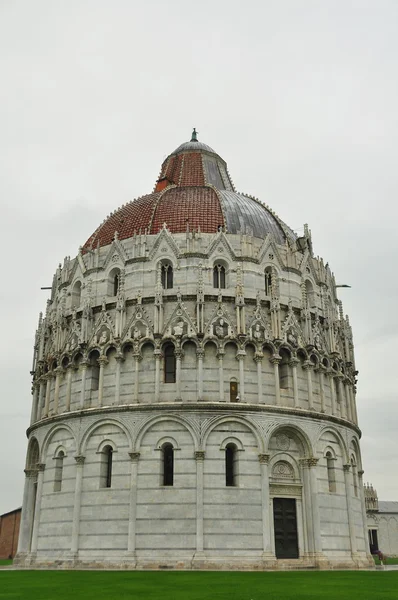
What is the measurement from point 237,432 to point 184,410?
3.47 meters

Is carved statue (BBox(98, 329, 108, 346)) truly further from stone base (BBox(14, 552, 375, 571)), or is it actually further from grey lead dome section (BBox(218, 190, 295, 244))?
stone base (BBox(14, 552, 375, 571))

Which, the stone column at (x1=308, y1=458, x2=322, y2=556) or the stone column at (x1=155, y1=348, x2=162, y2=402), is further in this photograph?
the stone column at (x1=155, y1=348, x2=162, y2=402)

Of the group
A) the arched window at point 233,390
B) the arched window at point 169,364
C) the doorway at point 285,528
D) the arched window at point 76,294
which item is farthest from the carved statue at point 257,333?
the arched window at point 76,294

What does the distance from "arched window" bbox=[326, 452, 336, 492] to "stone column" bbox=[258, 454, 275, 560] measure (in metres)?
5.41

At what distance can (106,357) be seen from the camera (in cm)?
3947

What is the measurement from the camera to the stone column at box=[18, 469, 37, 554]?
41312 mm

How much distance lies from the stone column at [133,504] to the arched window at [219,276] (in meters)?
12.4

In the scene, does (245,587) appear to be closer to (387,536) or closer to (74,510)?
(74,510)

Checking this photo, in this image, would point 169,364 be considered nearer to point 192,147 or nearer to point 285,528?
point 285,528

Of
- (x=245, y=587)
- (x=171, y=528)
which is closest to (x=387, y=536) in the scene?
(x=171, y=528)

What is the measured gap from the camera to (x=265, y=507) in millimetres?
35250

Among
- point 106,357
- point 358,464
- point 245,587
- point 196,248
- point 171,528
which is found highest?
point 196,248

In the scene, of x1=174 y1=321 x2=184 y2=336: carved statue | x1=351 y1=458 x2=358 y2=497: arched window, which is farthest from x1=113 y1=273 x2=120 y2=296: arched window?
x1=351 y1=458 x2=358 y2=497: arched window

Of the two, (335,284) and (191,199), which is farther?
(335,284)
